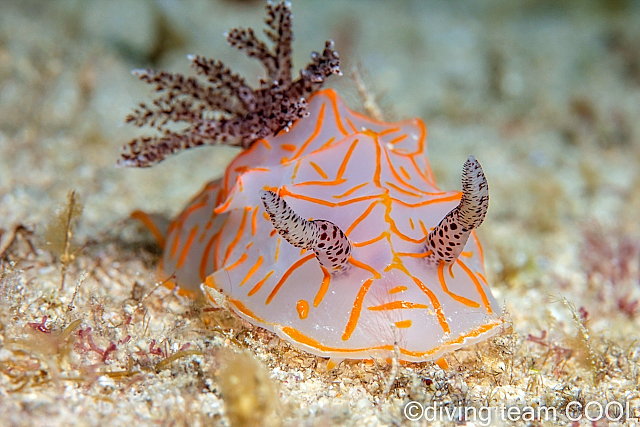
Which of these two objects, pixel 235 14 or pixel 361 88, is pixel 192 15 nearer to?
pixel 235 14

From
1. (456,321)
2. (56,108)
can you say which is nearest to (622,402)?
(456,321)

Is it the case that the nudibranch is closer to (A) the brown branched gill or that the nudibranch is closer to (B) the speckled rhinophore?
(B) the speckled rhinophore

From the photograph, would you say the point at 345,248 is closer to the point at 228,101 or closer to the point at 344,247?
the point at 344,247

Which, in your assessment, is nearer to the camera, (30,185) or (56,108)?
(30,185)

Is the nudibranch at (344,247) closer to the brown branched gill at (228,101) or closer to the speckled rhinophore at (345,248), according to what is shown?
the speckled rhinophore at (345,248)

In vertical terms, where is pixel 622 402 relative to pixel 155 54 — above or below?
below

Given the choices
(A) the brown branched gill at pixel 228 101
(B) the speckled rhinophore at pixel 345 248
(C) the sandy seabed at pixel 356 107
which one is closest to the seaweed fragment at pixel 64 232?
(C) the sandy seabed at pixel 356 107
